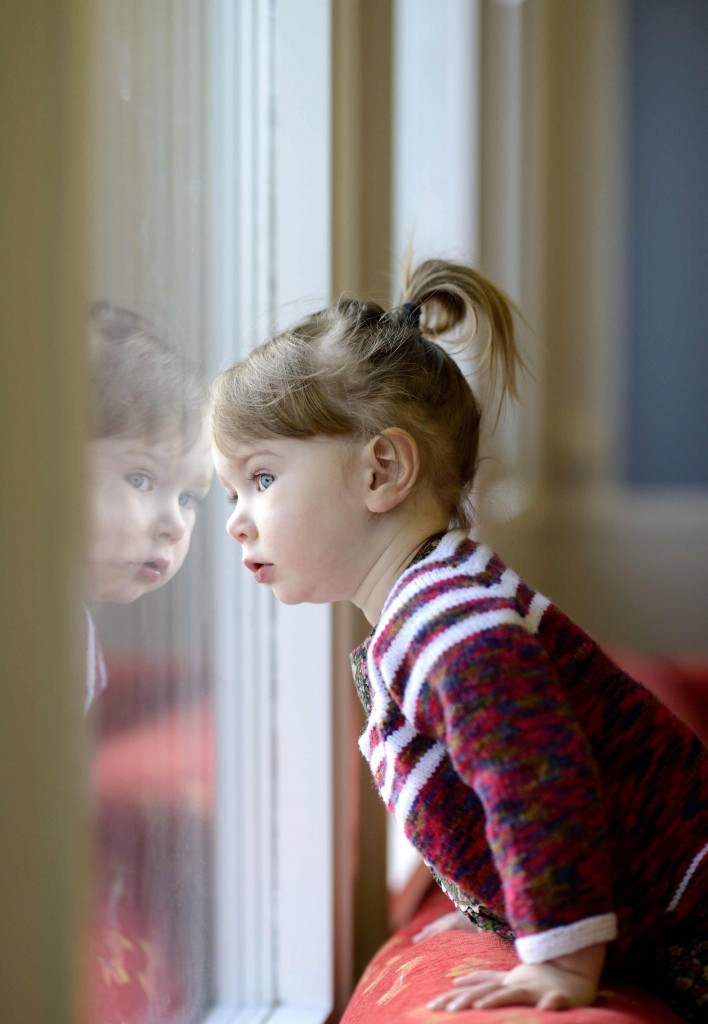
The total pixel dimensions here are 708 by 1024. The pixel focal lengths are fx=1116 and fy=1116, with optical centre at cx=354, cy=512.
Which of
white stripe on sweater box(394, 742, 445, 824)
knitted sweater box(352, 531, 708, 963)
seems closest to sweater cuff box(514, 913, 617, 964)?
knitted sweater box(352, 531, 708, 963)

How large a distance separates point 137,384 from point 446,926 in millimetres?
601

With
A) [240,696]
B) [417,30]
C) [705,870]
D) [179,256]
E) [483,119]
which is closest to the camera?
[705,870]

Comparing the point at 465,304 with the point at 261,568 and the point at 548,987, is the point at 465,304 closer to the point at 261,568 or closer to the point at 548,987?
the point at 261,568

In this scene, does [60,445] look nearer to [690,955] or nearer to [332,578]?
[332,578]

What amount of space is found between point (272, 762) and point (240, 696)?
0.12 m

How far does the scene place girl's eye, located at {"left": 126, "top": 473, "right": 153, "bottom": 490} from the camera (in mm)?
722

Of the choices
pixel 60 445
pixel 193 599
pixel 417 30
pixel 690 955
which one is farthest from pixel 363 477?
pixel 417 30

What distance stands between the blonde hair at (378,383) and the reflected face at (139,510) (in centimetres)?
5

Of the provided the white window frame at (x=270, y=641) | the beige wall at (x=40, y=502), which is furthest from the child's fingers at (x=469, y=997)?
the white window frame at (x=270, y=641)

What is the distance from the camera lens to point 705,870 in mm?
773

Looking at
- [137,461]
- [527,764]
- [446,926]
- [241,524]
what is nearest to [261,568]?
[241,524]

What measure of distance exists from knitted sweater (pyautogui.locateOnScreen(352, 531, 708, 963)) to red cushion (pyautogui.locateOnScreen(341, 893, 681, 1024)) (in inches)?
1.5

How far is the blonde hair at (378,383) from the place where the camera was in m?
0.82

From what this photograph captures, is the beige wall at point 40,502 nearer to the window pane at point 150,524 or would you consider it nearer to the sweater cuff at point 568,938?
the window pane at point 150,524
